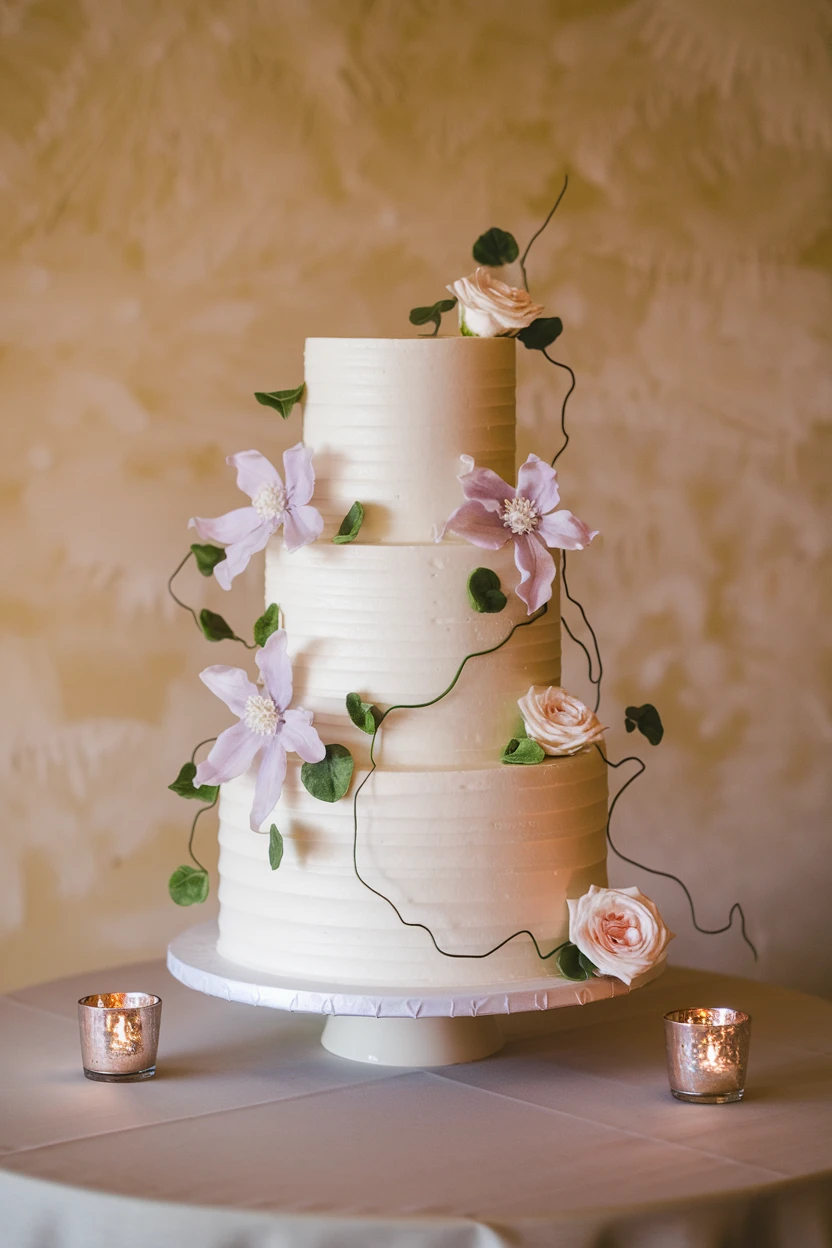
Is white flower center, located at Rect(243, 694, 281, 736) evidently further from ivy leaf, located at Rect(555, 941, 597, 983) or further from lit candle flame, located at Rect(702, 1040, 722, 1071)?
lit candle flame, located at Rect(702, 1040, 722, 1071)

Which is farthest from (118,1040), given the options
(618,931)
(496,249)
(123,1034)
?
(496,249)

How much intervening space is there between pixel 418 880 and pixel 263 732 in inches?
10.6

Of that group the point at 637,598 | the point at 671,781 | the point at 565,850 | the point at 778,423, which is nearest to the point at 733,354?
the point at 778,423

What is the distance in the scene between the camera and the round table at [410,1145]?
1.56 meters

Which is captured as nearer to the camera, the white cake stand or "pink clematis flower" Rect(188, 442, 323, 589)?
the white cake stand

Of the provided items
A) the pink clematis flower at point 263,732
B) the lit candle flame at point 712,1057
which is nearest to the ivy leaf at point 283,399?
the pink clematis flower at point 263,732

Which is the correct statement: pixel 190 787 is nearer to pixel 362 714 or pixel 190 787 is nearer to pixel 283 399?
pixel 362 714

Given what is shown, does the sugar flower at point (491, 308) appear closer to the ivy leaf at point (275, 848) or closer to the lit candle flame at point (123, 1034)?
the ivy leaf at point (275, 848)

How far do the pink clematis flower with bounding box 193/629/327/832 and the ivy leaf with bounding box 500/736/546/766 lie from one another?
24cm

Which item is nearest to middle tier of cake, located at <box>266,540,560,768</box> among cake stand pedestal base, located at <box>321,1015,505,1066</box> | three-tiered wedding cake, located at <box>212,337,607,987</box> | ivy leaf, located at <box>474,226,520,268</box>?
three-tiered wedding cake, located at <box>212,337,607,987</box>

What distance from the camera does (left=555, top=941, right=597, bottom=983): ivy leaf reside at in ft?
6.45

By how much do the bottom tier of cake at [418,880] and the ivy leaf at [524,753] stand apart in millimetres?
14

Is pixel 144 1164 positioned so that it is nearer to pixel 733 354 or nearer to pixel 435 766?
pixel 435 766

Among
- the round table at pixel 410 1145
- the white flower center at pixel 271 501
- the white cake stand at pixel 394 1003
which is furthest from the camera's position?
the white flower center at pixel 271 501
